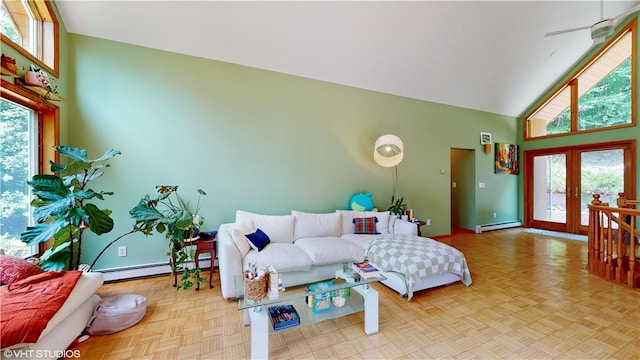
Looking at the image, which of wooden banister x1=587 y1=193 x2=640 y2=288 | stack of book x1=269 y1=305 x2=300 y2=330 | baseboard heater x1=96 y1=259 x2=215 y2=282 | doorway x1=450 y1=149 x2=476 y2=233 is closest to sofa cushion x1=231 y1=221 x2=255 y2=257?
stack of book x1=269 y1=305 x2=300 y2=330

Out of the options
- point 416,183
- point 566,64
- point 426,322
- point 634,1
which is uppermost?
point 634,1

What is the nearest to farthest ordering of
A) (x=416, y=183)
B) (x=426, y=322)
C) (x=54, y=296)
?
(x=54, y=296) < (x=426, y=322) < (x=416, y=183)

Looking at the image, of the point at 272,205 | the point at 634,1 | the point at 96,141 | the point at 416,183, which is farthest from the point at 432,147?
the point at 96,141

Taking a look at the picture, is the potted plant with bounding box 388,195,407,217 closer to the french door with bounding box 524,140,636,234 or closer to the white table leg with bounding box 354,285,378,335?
the white table leg with bounding box 354,285,378,335

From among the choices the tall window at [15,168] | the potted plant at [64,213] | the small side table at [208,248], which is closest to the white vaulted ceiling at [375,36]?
the tall window at [15,168]

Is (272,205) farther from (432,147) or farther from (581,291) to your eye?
(581,291)

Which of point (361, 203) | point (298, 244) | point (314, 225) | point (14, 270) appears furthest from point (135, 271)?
point (361, 203)

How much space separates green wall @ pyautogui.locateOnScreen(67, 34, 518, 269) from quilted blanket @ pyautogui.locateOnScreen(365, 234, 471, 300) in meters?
1.40

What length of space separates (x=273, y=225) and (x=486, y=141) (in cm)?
555

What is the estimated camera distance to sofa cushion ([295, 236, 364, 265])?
283cm

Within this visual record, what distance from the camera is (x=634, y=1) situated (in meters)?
4.21

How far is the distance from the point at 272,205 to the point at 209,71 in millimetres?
2127

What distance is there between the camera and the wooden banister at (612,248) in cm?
281

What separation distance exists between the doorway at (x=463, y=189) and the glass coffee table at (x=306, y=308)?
470cm
